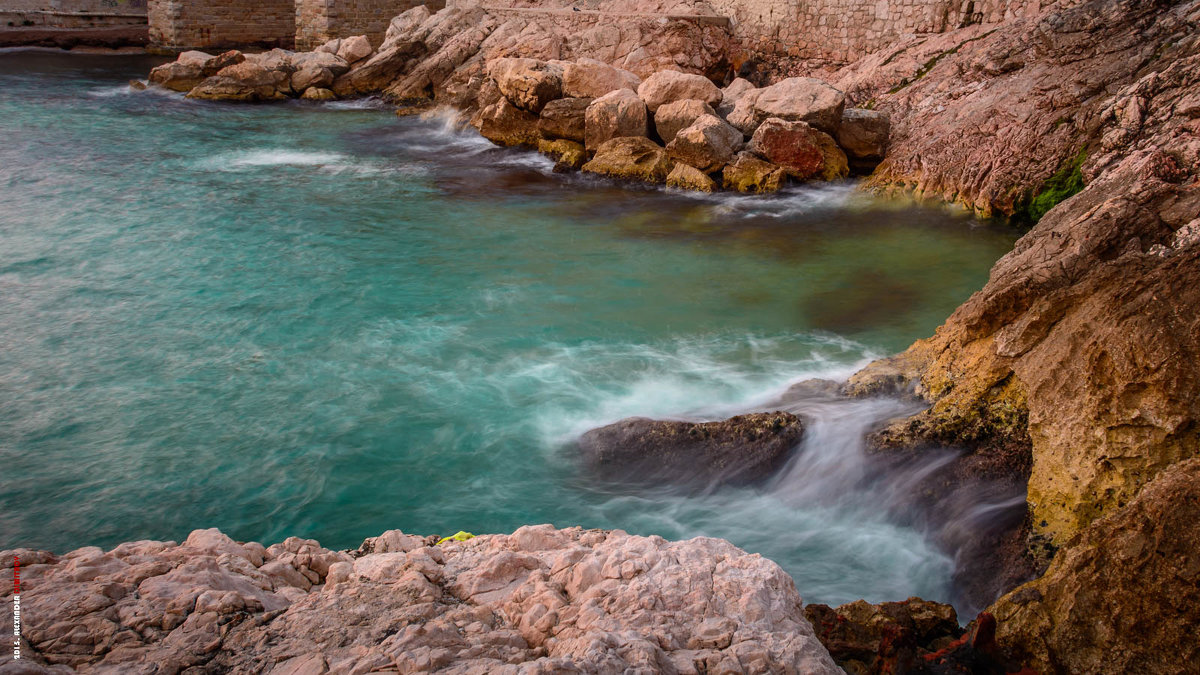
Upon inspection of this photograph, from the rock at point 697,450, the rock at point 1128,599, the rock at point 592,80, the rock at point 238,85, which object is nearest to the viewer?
the rock at point 1128,599

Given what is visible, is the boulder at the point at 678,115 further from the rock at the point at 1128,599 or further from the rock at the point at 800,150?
the rock at the point at 1128,599

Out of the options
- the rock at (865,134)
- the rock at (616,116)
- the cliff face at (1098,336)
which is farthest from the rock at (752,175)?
the cliff face at (1098,336)

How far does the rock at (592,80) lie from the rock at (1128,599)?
12.4m

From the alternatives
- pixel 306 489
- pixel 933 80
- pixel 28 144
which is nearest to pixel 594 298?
pixel 306 489

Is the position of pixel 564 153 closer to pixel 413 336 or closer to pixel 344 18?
pixel 413 336

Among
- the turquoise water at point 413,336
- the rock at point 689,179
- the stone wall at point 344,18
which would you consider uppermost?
the stone wall at point 344,18

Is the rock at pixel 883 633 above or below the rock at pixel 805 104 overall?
below

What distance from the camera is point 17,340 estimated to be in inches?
318

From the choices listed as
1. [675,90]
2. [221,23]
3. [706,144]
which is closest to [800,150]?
[706,144]

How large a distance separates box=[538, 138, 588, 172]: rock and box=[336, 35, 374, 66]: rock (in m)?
10.3

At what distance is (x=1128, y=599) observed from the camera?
10.2 ft

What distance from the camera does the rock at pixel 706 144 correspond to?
42.4ft

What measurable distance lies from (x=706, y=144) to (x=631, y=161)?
4.01 feet

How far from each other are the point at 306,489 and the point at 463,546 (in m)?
2.37
